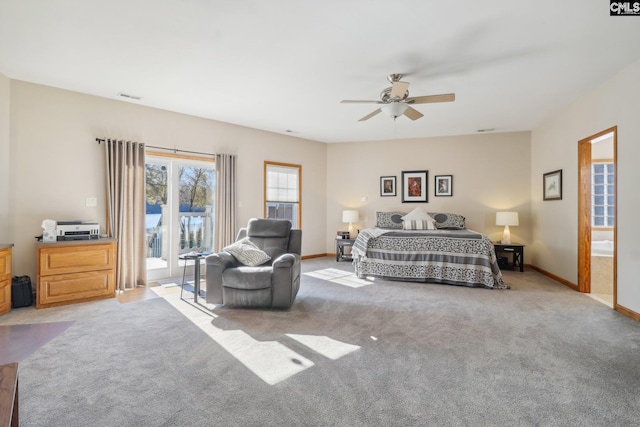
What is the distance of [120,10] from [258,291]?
2.91m

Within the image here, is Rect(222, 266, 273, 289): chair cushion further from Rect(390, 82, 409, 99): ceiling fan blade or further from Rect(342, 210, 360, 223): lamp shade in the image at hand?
Rect(342, 210, 360, 223): lamp shade

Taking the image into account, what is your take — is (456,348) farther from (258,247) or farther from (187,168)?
(187,168)

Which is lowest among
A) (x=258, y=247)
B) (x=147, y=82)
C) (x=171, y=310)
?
(x=171, y=310)

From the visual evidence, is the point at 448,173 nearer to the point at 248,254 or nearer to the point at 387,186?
the point at 387,186

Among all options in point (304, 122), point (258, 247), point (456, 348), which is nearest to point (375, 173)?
point (304, 122)

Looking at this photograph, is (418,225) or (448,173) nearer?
(418,225)

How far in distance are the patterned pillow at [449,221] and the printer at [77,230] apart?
597cm

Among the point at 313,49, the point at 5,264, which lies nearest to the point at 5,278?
the point at 5,264

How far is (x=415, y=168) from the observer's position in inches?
279

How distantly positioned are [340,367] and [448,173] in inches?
227

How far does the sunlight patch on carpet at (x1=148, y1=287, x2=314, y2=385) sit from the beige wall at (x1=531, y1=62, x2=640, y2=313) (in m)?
3.76

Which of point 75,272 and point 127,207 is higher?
point 127,207

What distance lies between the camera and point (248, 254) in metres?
3.81

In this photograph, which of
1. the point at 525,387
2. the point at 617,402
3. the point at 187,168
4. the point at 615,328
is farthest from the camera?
the point at 187,168
